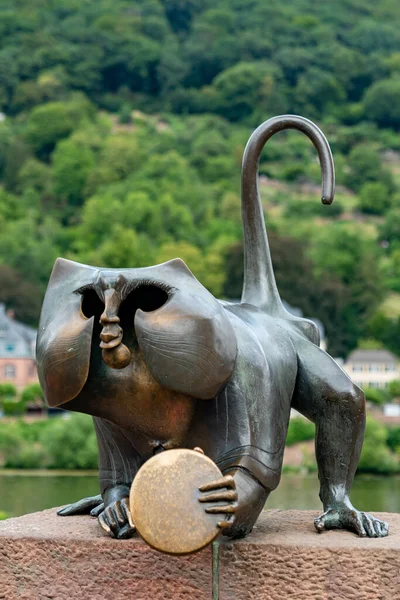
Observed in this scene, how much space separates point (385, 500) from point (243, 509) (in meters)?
31.5

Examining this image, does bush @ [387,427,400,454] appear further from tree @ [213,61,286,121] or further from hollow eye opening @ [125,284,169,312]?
tree @ [213,61,286,121]

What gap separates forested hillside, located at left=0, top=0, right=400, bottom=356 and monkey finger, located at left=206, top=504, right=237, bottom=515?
71.6 m

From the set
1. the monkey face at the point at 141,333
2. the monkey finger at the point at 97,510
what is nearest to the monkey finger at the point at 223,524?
the monkey face at the point at 141,333

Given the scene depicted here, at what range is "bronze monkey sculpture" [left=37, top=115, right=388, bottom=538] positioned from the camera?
577 centimetres

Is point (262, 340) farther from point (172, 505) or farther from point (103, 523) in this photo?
point (172, 505)

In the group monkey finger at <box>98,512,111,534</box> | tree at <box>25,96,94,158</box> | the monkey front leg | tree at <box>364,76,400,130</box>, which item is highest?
the monkey front leg

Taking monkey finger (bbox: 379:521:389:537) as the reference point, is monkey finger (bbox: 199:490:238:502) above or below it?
above

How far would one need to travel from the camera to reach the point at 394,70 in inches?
5891

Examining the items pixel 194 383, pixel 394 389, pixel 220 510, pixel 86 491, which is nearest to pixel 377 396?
pixel 394 389

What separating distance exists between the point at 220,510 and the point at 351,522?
115 cm

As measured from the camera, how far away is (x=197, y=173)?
11956 centimetres

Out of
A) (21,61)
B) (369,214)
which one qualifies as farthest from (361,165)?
(21,61)

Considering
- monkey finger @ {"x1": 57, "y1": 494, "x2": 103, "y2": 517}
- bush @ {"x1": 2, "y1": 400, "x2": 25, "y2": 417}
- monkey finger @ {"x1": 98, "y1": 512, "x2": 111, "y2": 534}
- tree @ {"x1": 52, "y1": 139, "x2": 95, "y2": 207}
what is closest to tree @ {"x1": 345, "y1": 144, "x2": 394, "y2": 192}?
tree @ {"x1": 52, "y1": 139, "x2": 95, "y2": 207}

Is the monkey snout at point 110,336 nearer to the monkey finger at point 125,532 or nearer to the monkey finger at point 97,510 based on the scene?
the monkey finger at point 125,532
